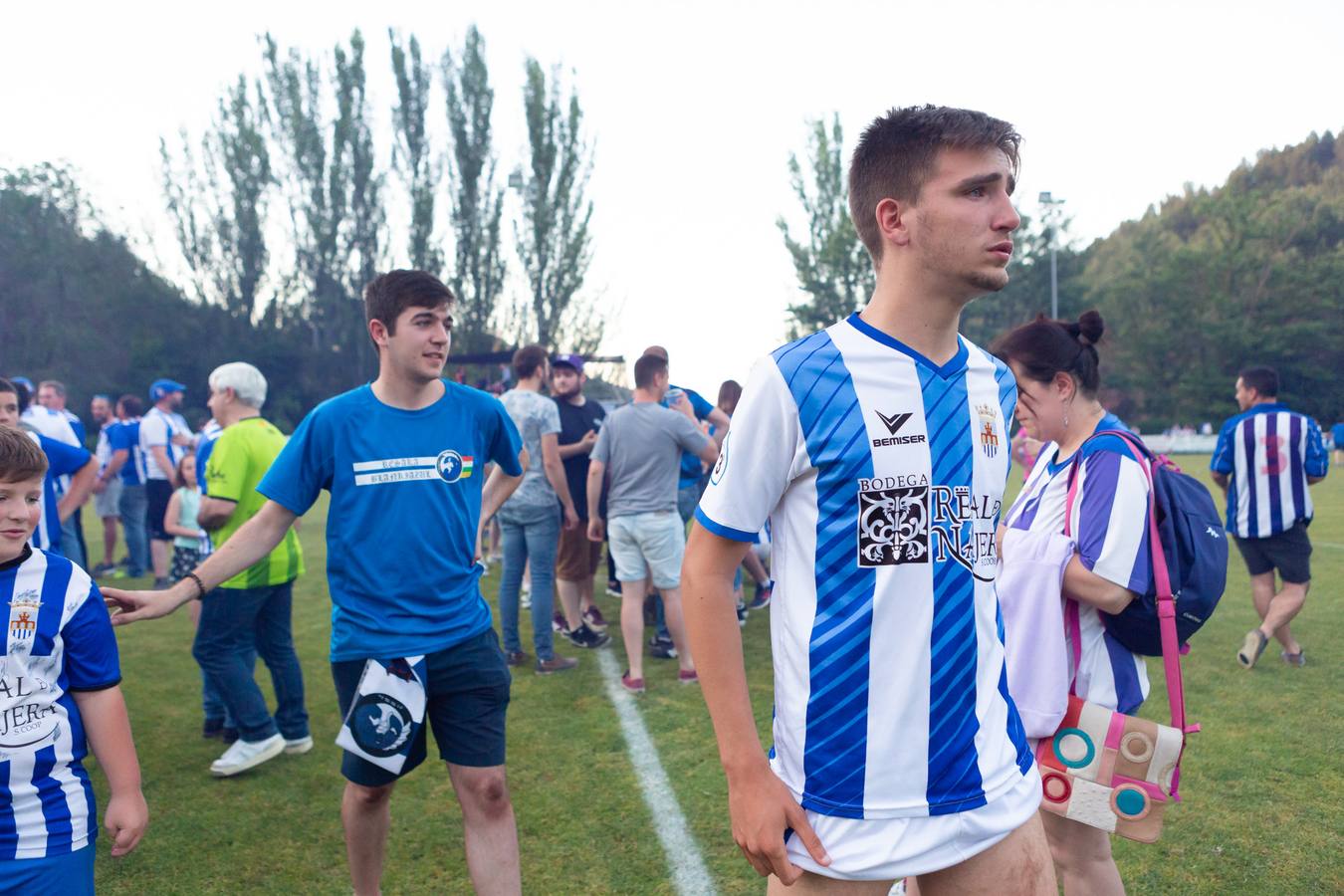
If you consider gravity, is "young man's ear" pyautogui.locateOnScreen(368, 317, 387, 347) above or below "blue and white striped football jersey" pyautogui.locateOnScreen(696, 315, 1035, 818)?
above

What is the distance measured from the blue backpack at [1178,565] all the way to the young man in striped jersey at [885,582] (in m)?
0.87

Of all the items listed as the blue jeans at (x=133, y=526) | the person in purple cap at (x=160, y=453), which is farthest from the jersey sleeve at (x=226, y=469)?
the blue jeans at (x=133, y=526)

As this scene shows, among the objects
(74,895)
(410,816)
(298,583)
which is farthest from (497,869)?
(298,583)

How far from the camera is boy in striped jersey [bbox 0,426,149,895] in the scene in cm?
205

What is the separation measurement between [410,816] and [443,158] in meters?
38.0

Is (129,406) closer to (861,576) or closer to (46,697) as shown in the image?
(46,697)

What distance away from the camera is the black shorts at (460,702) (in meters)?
2.97

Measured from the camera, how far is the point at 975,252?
1714 millimetres

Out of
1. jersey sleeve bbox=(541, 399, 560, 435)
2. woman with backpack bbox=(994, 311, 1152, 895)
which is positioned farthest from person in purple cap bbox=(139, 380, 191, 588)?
woman with backpack bbox=(994, 311, 1152, 895)

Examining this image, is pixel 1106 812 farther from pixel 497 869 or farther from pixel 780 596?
pixel 497 869

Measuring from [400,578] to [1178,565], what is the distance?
2305 millimetres

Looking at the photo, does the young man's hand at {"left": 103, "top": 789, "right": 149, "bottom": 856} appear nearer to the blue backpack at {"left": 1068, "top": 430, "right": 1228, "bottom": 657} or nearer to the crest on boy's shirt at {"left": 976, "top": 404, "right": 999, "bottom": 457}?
the crest on boy's shirt at {"left": 976, "top": 404, "right": 999, "bottom": 457}

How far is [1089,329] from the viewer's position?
265 centimetres

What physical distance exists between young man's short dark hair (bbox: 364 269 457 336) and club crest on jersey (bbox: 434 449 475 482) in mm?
464
